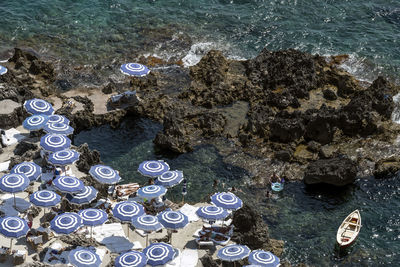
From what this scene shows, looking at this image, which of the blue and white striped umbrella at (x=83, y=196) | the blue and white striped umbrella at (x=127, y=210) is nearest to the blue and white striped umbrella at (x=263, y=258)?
the blue and white striped umbrella at (x=127, y=210)

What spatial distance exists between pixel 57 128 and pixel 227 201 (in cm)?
2078

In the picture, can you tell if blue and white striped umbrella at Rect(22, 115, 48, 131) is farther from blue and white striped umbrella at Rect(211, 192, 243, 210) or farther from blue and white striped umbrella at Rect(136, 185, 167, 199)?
blue and white striped umbrella at Rect(211, 192, 243, 210)

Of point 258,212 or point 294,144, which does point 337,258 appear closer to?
point 258,212

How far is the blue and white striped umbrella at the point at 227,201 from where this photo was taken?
204 feet

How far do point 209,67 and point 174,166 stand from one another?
20.5 meters

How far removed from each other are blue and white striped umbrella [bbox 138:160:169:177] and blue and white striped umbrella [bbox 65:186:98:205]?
20.3ft

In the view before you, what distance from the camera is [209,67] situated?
8894 cm

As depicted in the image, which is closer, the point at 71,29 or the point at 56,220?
the point at 56,220

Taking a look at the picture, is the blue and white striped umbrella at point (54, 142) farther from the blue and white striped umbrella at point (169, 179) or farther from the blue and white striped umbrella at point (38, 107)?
the blue and white striped umbrella at point (169, 179)

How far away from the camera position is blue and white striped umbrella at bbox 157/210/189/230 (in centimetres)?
5938

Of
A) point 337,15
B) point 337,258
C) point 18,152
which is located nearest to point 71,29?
point 18,152

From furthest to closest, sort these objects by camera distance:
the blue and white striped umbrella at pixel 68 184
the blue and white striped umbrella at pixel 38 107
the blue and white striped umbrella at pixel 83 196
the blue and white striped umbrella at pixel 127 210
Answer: the blue and white striped umbrella at pixel 38 107, the blue and white striped umbrella at pixel 83 196, the blue and white striped umbrella at pixel 68 184, the blue and white striped umbrella at pixel 127 210

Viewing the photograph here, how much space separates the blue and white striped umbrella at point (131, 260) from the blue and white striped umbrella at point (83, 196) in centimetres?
802

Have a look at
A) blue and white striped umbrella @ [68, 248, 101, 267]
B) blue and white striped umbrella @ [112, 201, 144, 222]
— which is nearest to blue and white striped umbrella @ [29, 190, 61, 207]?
blue and white striped umbrella @ [112, 201, 144, 222]
